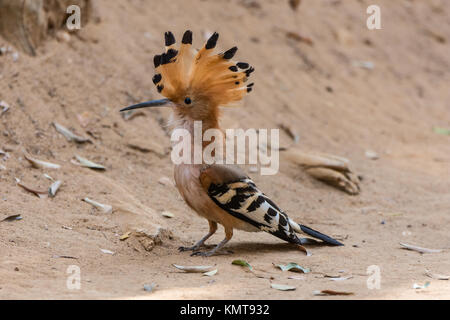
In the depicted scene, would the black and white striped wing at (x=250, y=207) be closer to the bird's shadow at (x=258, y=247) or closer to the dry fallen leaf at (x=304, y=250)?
Result: the dry fallen leaf at (x=304, y=250)

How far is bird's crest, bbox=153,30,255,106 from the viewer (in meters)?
5.42

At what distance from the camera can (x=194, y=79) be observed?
547 cm

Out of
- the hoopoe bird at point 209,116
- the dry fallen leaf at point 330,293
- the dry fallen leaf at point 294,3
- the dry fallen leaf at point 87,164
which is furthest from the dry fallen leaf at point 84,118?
the dry fallen leaf at point 294,3

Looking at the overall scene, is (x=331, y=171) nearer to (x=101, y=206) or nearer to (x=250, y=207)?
(x=250, y=207)

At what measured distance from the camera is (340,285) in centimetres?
454

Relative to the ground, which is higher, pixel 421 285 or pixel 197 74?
pixel 197 74

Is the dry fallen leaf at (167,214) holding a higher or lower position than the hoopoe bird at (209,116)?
lower

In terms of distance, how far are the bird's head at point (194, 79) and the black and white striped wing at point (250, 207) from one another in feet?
2.24

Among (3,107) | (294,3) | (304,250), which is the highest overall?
(294,3)

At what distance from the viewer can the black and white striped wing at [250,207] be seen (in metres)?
5.36

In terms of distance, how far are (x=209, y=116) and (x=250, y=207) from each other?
0.91 metres

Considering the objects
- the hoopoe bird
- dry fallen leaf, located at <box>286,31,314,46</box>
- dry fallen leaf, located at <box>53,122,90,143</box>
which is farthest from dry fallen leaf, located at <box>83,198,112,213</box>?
dry fallen leaf, located at <box>286,31,314,46</box>

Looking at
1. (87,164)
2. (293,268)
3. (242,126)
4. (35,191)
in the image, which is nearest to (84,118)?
(87,164)

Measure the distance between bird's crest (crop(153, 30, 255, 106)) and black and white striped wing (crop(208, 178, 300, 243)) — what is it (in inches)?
31.8
